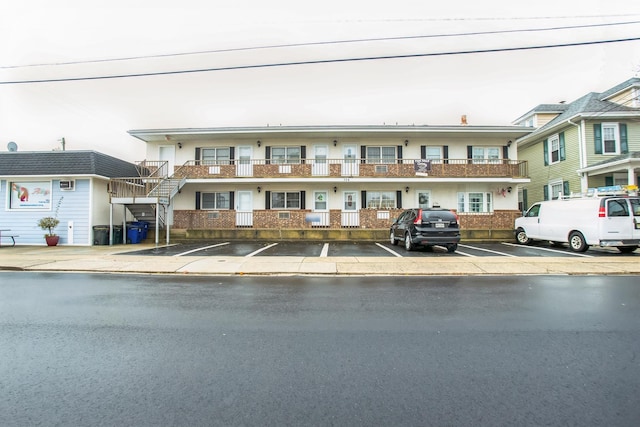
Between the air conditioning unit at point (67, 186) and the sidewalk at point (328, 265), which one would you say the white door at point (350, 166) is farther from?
the air conditioning unit at point (67, 186)

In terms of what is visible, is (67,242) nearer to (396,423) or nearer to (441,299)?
(441,299)

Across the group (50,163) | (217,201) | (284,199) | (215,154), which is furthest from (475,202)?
(50,163)

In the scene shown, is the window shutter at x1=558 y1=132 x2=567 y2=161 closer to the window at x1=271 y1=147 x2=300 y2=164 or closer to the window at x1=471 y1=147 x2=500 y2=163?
the window at x1=471 y1=147 x2=500 y2=163

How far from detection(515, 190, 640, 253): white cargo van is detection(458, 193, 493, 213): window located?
5734 mm

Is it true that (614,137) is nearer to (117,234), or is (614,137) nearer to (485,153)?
(485,153)

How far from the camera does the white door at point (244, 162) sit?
1856cm

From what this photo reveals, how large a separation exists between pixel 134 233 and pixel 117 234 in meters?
0.75

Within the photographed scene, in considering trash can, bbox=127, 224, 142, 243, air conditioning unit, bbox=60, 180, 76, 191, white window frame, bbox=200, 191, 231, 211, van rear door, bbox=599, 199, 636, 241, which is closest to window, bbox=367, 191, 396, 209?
white window frame, bbox=200, 191, 231, 211

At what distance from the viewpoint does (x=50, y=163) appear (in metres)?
15.0

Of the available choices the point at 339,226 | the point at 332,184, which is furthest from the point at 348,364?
the point at 332,184

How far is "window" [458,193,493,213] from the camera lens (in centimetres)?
1919

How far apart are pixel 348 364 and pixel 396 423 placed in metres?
0.97

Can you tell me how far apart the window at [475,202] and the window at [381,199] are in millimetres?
4077

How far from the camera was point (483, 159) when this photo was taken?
18.9 meters
